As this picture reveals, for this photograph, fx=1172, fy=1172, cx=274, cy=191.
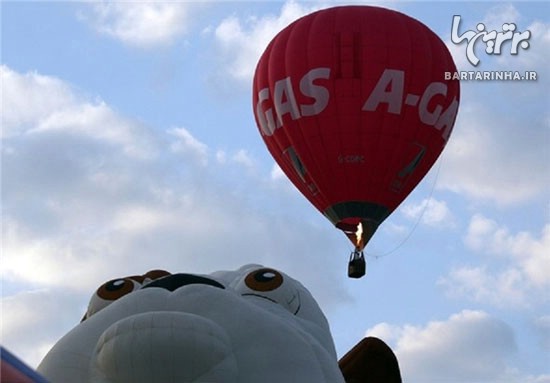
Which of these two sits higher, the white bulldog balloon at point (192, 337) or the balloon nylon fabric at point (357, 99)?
the balloon nylon fabric at point (357, 99)

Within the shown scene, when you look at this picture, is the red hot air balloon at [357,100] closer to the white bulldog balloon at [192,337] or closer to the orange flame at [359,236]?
the orange flame at [359,236]

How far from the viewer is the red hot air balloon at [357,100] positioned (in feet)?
49.5

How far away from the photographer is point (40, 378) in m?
4.16

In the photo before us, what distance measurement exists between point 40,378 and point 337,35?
1159 cm

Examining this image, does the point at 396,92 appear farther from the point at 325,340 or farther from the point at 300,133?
the point at 325,340

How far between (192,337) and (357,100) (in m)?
9.76

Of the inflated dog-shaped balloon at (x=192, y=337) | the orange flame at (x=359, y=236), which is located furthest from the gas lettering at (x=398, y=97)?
the inflated dog-shaped balloon at (x=192, y=337)

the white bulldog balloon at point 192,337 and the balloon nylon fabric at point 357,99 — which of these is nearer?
the white bulldog balloon at point 192,337

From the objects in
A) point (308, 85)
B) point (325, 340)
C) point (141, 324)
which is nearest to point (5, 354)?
point (141, 324)

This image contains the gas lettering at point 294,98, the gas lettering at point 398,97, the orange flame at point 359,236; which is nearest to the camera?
the gas lettering at point 398,97

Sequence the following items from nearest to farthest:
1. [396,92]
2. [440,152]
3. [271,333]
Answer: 1. [271,333]
2. [396,92]
3. [440,152]

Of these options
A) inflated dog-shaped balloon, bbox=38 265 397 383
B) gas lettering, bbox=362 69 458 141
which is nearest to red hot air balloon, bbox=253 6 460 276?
gas lettering, bbox=362 69 458 141

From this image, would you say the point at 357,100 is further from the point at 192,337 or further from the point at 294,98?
the point at 192,337

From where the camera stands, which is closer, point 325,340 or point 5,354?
point 5,354
